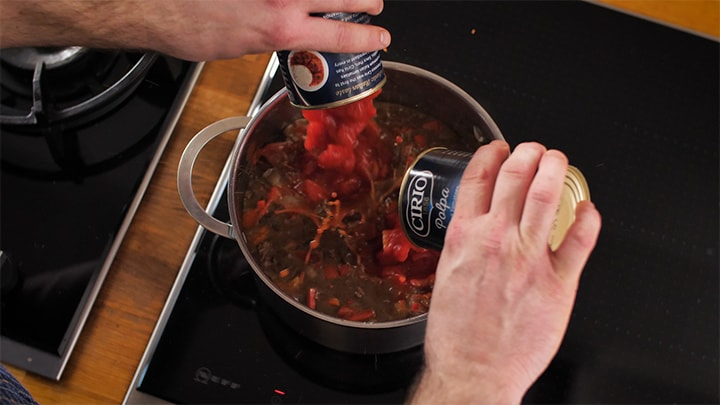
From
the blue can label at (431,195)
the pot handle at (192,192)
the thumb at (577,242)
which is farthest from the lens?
the pot handle at (192,192)

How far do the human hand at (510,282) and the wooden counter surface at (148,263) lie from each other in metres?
0.50

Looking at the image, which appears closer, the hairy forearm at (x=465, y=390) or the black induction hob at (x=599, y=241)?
the hairy forearm at (x=465, y=390)

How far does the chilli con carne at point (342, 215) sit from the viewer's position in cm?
95

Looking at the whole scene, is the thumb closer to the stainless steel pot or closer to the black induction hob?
the stainless steel pot

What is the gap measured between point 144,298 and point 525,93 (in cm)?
69

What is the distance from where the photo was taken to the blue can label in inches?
30.7

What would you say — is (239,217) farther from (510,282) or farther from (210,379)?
(510,282)

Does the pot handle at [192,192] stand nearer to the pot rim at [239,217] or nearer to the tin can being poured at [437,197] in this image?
the pot rim at [239,217]

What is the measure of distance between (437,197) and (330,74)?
191 millimetres

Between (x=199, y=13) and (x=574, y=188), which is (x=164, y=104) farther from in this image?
(x=574, y=188)

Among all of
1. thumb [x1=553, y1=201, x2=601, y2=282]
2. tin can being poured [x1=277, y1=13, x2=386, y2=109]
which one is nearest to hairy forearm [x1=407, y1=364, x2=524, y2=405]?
thumb [x1=553, y1=201, x2=601, y2=282]

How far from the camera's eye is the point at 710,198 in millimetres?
1121

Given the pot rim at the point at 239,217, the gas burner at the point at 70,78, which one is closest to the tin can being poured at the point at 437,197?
the pot rim at the point at 239,217

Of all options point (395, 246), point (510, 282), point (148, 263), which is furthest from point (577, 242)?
point (148, 263)
